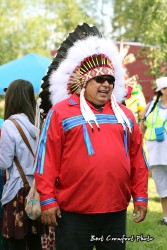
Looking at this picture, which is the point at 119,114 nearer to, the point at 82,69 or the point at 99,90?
the point at 99,90

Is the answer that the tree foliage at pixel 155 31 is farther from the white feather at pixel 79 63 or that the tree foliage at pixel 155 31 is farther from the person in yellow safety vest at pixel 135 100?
the white feather at pixel 79 63

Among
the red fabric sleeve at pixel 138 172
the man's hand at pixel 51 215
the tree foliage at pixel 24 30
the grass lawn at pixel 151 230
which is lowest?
the grass lawn at pixel 151 230

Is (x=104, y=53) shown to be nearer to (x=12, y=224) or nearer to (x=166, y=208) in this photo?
(x=12, y=224)

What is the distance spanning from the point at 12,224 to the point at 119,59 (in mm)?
1598

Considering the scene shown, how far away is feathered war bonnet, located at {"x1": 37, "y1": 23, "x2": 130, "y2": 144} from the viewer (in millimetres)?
3312

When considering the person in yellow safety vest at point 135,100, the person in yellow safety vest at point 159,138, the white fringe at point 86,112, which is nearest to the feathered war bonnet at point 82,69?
the white fringe at point 86,112

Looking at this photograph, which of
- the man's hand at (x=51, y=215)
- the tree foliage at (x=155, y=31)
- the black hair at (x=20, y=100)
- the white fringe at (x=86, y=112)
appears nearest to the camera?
the man's hand at (x=51, y=215)

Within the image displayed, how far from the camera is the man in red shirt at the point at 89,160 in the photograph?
3111mm

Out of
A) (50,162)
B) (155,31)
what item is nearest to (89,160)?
(50,162)

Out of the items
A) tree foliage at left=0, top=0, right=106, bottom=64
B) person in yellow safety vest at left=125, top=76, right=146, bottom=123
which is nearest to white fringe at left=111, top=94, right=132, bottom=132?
person in yellow safety vest at left=125, top=76, right=146, bottom=123

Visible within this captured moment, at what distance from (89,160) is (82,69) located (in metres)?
0.63

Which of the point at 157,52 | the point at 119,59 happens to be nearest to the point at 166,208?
the point at 119,59

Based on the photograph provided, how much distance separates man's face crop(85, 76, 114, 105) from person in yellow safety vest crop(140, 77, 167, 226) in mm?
3276

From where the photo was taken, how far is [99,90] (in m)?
3.27
